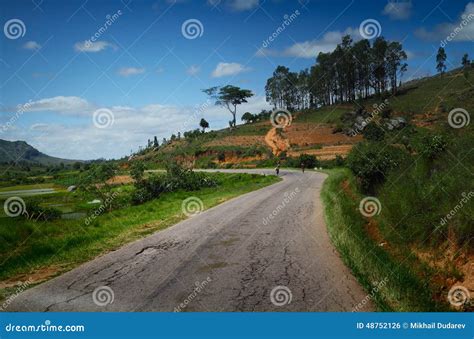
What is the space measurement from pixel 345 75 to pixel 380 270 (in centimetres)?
7825

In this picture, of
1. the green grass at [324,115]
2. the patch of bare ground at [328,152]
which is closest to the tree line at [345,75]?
the green grass at [324,115]

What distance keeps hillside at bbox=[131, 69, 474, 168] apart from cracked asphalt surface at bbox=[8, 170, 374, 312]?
1526 inches

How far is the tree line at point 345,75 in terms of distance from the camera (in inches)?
2955

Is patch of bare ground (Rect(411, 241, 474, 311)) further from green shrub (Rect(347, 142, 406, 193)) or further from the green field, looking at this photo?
green shrub (Rect(347, 142, 406, 193))

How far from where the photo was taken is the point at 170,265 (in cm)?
838

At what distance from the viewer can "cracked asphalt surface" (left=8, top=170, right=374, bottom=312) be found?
6156 millimetres

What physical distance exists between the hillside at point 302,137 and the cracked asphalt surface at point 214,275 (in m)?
38.7

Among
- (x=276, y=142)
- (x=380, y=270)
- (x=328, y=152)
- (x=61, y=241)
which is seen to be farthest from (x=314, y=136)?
(x=380, y=270)

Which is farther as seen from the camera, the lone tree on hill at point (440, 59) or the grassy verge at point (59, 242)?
the lone tree on hill at point (440, 59)

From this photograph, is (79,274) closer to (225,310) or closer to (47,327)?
(47,327)

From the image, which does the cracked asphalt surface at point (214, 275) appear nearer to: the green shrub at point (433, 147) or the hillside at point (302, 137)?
the green shrub at point (433, 147)

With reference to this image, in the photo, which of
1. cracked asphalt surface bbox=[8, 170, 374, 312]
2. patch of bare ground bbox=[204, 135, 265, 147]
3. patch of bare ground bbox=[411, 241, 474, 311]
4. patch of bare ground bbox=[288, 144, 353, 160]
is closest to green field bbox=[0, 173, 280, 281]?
cracked asphalt surface bbox=[8, 170, 374, 312]

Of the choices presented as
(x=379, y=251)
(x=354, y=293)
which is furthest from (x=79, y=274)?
(x=379, y=251)

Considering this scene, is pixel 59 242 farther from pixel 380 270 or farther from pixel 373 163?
pixel 373 163
